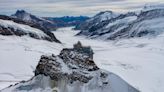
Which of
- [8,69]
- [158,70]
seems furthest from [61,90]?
[8,69]

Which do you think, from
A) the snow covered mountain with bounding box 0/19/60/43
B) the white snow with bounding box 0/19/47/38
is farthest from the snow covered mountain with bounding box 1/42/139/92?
the white snow with bounding box 0/19/47/38

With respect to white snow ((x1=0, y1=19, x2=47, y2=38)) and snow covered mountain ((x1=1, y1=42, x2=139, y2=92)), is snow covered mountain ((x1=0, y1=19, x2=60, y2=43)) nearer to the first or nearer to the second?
white snow ((x1=0, y1=19, x2=47, y2=38))

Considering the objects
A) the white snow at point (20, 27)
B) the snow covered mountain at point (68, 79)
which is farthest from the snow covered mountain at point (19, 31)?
the snow covered mountain at point (68, 79)

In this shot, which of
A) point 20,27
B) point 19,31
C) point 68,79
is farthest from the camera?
point 20,27

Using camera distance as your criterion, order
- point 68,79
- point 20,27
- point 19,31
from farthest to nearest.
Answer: point 20,27 < point 19,31 < point 68,79

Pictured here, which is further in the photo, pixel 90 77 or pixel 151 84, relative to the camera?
pixel 151 84

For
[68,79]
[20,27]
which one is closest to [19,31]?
[20,27]

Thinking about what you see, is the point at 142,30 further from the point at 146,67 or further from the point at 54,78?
the point at 54,78

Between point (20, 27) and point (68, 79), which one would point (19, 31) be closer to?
point (20, 27)

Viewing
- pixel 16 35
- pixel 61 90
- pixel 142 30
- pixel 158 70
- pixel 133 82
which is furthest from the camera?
pixel 142 30
